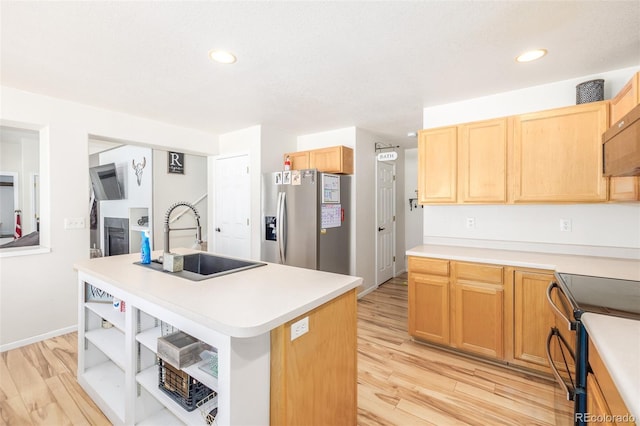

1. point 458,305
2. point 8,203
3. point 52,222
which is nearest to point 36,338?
point 52,222

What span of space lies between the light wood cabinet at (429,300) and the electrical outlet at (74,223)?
3.45 metres

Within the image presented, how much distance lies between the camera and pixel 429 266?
253cm

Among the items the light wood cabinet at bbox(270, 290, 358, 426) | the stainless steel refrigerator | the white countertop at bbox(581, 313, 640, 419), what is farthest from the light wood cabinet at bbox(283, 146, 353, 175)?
the white countertop at bbox(581, 313, 640, 419)

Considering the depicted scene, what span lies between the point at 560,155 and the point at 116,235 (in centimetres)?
646

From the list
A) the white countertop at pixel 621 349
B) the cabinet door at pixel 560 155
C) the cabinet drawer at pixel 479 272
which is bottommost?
the cabinet drawer at pixel 479 272

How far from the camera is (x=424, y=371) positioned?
88.0 inches

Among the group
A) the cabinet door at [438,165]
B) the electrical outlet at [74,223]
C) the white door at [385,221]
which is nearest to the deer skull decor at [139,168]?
the electrical outlet at [74,223]

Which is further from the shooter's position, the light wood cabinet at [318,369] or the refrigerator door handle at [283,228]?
the refrigerator door handle at [283,228]

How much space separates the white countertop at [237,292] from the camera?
1.03 metres

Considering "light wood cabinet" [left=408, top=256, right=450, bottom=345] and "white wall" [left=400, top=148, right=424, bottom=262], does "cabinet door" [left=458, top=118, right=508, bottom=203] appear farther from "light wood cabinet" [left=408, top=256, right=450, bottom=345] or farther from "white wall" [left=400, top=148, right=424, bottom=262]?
"white wall" [left=400, top=148, right=424, bottom=262]

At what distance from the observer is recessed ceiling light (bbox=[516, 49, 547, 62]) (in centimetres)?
196

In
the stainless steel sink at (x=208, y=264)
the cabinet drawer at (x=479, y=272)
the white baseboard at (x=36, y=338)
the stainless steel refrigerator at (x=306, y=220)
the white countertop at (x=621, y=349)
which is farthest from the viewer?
the stainless steel refrigerator at (x=306, y=220)

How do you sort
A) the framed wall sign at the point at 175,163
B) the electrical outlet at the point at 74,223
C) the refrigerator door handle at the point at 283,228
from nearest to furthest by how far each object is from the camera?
the electrical outlet at the point at 74,223
the refrigerator door handle at the point at 283,228
the framed wall sign at the point at 175,163

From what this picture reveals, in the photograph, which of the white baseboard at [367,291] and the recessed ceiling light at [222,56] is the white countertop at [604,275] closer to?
the white baseboard at [367,291]
